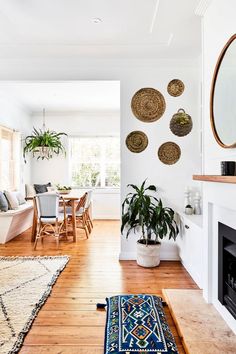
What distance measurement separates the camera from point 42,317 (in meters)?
2.31

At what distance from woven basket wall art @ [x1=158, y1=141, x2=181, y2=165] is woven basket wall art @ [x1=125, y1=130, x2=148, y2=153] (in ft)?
0.82

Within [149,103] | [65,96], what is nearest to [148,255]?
[149,103]

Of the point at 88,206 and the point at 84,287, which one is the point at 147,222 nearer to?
the point at 84,287

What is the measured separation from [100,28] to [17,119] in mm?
3889

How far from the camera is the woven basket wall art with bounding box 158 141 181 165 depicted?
3.77 m

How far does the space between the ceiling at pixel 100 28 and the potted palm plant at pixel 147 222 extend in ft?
5.83

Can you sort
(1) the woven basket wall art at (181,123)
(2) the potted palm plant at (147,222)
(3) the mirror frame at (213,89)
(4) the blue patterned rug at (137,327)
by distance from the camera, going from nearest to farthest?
(4) the blue patterned rug at (137,327) → (3) the mirror frame at (213,89) → (2) the potted palm plant at (147,222) → (1) the woven basket wall art at (181,123)

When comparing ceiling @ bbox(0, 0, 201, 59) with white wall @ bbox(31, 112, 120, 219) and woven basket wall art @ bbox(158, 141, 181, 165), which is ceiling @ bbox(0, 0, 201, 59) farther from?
white wall @ bbox(31, 112, 120, 219)

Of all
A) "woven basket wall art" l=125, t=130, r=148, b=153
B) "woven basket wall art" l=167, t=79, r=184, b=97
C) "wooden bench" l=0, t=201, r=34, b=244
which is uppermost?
"woven basket wall art" l=167, t=79, r=184, b=97

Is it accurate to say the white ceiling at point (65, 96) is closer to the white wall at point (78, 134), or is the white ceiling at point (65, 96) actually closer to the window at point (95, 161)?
the white wall at point (78, 134)

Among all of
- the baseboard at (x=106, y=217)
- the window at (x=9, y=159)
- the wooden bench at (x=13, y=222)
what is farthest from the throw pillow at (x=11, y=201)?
the baseboard at (x=106, y=217)

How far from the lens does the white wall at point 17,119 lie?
558cm

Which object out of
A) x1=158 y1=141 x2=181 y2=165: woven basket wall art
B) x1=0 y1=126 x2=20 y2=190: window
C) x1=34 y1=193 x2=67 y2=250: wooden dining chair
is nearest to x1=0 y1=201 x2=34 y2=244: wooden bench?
x1=34 y1=193 x2=67 y2=250: wooden dining chair

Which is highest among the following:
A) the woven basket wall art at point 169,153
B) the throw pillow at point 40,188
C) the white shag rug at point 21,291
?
the woven basket wall art at point 169,153
